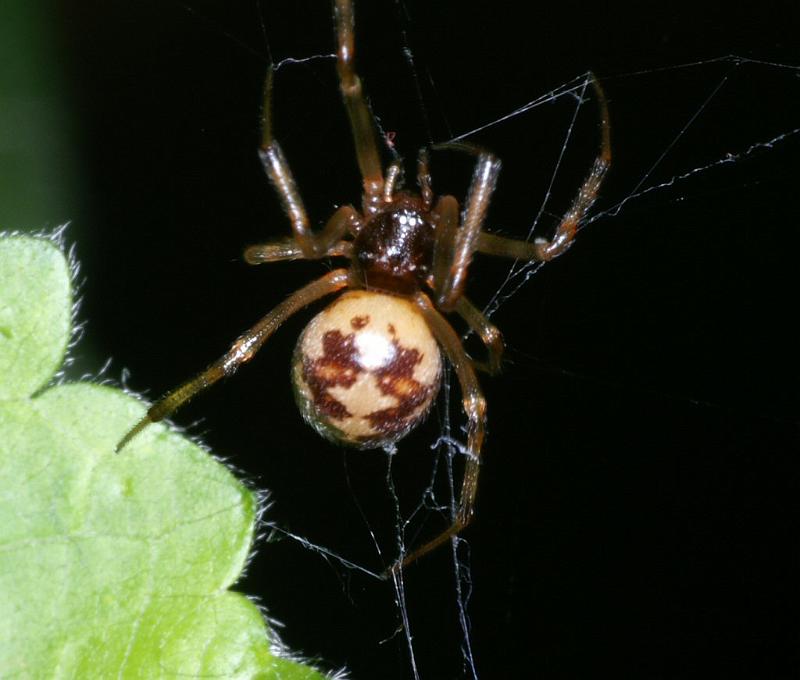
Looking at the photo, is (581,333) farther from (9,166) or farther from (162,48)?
(9,166)

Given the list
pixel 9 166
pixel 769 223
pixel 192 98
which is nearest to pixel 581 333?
pixel 769 223

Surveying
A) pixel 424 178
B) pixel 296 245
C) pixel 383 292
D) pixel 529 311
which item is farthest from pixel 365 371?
pixel 529 311

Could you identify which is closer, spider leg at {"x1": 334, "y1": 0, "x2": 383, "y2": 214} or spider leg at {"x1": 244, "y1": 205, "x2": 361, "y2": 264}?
spider leg at {"x1": 334, "y1": 0, "x2": 383, "y2": 214}

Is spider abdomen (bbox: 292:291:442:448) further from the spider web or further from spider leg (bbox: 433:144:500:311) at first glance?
the spider web

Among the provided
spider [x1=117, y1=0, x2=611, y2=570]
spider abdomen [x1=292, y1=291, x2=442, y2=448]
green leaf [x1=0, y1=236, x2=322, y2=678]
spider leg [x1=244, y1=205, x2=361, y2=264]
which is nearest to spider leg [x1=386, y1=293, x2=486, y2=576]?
spider [x1=117, y1=0, x2=611, y2=570]

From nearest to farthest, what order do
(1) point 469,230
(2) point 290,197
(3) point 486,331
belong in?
(1) point 469,230 → (2) point 290,197 → (3) point 486,331

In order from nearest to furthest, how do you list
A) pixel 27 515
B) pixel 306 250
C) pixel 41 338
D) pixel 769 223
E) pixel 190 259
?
pixel 27 515
pixel 41 338
pixel 306 250
pixel 769 223
pixel 190 259

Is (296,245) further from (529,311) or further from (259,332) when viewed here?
(529,311)
